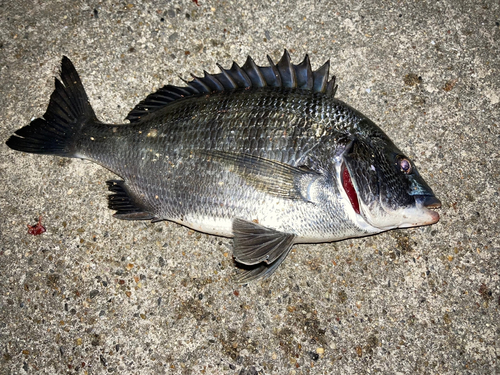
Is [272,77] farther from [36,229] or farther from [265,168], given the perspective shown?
[36,229]

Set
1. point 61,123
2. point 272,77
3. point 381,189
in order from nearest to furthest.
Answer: point 381,189
point 272,77
point 61,123

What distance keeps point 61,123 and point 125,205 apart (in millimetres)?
771

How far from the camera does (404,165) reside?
2.39 metres

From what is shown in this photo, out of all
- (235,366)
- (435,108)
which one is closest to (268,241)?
(235,366)

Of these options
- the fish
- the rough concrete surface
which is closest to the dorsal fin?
the fish

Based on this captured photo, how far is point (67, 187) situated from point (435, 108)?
2.91 m

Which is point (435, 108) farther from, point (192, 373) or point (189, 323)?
point (192, 373)

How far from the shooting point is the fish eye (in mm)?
2389

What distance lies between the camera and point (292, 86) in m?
2.56

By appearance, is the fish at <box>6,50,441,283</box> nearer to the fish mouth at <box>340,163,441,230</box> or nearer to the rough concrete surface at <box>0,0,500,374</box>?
the fish mouth at <box>340,163,441,230</box>

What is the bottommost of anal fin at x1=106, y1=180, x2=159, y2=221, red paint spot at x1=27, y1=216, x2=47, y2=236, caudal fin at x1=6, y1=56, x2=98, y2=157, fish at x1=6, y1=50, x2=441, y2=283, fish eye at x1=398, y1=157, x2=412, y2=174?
red paint spot at x1=27, y1=216, x2=47, y2=236

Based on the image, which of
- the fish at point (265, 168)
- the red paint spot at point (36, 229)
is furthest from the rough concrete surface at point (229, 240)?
the fish at point (265, 168)

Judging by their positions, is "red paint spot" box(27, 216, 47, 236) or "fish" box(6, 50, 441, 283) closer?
"fish" box(6, 50, 441, 283)

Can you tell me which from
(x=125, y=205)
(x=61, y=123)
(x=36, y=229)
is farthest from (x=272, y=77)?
(x=36, y=229)
